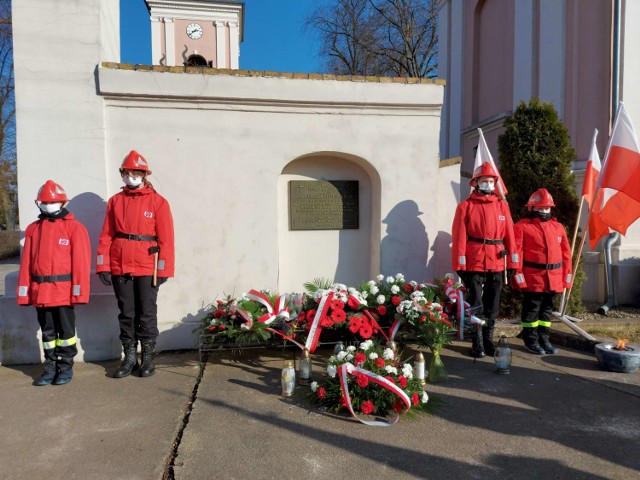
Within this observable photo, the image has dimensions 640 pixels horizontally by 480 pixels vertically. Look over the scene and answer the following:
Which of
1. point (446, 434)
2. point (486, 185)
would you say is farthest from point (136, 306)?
point (486, 185)

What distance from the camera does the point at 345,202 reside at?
5.65 meters

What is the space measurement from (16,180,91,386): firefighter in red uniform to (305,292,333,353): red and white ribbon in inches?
83.8

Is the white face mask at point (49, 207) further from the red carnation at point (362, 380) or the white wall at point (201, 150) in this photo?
the red carnation at point (362, 380)

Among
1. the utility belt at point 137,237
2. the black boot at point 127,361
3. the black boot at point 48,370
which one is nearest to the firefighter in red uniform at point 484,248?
the utility belt at point 137,237

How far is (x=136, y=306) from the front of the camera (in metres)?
4.43

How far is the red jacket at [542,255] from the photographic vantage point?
4949mm

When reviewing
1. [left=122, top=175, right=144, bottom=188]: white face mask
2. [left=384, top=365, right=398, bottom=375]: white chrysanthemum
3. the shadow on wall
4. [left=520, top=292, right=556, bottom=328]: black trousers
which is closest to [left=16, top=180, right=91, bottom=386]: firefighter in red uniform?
[left=122, top=175, right=144, bottom=188]: white face mask

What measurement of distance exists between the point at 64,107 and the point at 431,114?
13.4 ft

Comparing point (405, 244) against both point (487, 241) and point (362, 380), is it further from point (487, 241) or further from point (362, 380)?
point (362, 380)

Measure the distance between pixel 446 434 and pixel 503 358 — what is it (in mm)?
1501

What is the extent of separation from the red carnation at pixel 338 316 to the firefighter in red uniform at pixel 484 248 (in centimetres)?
136

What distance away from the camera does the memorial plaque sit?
553 cm

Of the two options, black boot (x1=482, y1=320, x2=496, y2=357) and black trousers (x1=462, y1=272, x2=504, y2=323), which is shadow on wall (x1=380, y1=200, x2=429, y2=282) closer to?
black trousers (x1=462, y1=272, x2=504, y2=323)

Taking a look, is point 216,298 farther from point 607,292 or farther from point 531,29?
point 531,29
